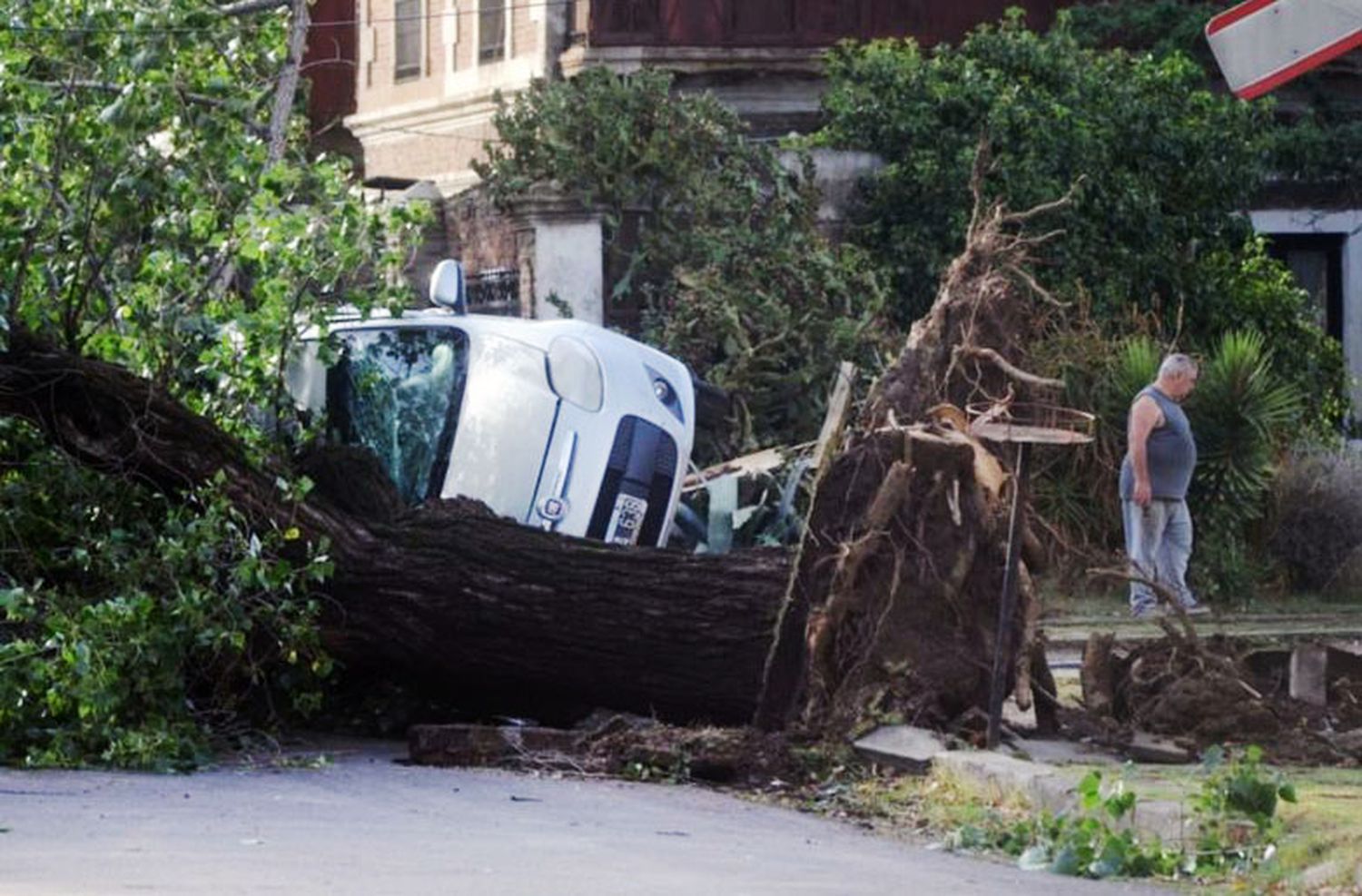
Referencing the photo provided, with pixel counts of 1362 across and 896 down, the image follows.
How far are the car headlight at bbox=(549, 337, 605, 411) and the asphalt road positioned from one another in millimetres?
3019

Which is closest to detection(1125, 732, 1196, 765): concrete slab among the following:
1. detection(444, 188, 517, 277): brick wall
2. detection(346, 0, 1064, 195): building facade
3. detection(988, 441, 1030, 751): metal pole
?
detection(988, 441, 1030, 751): metal pole

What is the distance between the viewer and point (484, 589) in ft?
39.3

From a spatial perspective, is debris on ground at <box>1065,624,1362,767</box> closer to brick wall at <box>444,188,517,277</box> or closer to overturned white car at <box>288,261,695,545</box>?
overturned white car at <box>288,261,695,545</box>

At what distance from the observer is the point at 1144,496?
1822 cm

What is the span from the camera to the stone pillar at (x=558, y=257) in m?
23.9

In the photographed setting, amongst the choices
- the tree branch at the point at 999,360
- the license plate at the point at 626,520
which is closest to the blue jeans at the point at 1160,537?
the license plate at the point at 626,520

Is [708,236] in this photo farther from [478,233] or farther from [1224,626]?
[1224,626]

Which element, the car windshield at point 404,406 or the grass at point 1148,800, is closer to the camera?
the grass at point 1148,800

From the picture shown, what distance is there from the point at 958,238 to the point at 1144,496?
7926 millimetres

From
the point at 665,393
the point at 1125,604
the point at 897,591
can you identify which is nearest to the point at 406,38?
the point at 1125,604

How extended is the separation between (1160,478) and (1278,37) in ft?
36.0

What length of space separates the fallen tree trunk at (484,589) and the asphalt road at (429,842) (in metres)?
0.87

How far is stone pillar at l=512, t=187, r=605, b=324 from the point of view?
2389 cm

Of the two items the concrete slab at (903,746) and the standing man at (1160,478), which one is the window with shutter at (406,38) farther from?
the concrete slab at (903,746)
